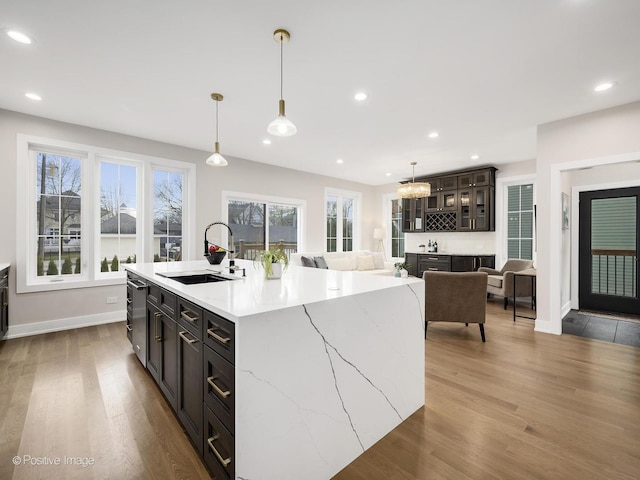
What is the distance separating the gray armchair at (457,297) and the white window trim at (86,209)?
379 cm

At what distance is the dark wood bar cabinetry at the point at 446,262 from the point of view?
6121 millimetres

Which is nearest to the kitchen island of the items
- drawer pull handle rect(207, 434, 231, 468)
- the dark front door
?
drawer pull handle rect(207, 434, 231, 468)

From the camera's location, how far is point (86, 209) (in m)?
4.11

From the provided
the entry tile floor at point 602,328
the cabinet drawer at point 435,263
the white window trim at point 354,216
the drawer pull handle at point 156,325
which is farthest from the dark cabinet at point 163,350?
the cabinet drawer at point 435,263

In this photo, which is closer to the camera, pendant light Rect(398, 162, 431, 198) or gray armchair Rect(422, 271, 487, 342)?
gray armchair Rect(422, 271, 487, 342)

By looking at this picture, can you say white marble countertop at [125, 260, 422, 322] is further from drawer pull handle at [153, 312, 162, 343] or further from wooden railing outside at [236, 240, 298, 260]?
wooden railing outside at [236, 240, 298, 260]

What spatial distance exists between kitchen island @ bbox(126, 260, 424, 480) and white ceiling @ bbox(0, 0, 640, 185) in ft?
6.07

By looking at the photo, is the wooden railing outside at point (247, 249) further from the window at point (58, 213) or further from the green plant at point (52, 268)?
the green plant at point (52, 268)

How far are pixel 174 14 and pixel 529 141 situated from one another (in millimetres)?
4998

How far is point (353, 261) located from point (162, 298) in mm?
4892

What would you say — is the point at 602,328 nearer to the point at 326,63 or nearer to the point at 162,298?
the point at 326,63

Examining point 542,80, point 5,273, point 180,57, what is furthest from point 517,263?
point 5,273

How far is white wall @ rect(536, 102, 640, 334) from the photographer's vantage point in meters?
3.47

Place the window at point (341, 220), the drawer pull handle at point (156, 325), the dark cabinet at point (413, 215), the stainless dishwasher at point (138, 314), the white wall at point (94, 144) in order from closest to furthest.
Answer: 1. the drawer pull handle at point (156, 325)
2. the stainless dishwasher at point (138, 314)
3. the white wall at point (94, 144)
4. the dark cabinet at point (413, 215)
5. the window at point (341, 220)
